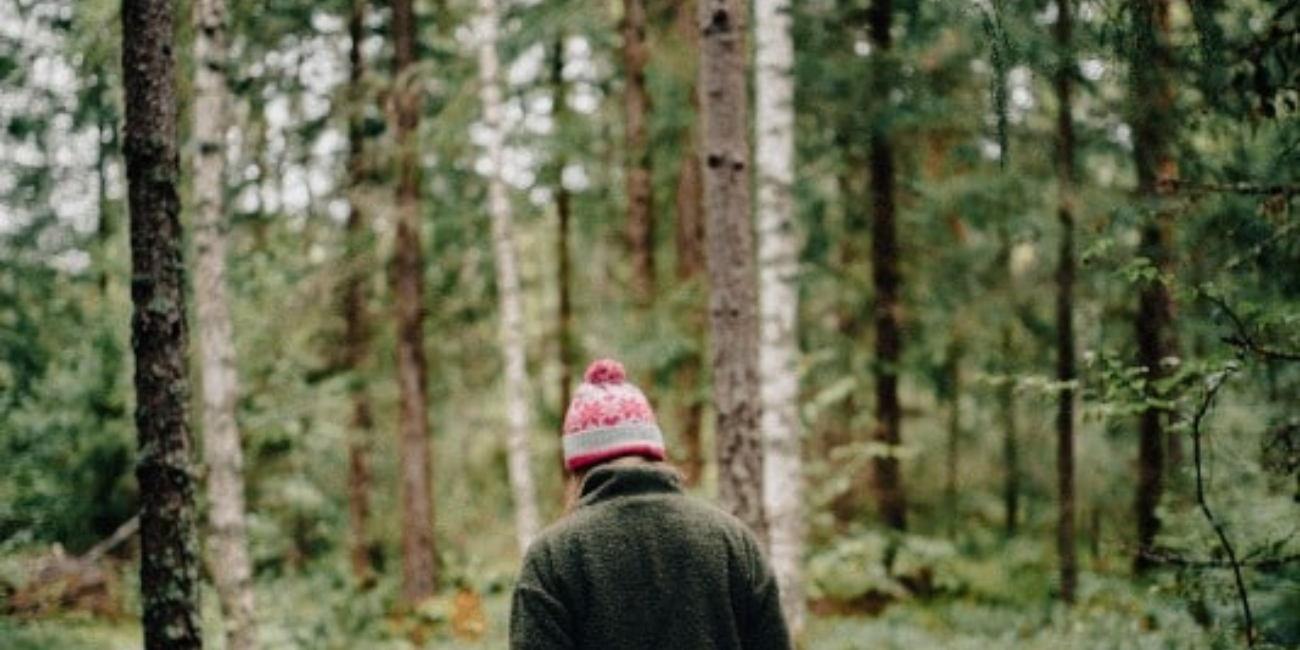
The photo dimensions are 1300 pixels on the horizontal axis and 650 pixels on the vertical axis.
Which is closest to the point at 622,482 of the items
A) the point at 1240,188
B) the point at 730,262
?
the point at 1240,188

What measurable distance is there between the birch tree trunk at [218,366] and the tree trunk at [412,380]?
601 cm

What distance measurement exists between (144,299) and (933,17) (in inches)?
408

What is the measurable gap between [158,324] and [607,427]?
2654 millimetres

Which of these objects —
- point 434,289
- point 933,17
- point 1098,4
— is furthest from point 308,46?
point 1098,4

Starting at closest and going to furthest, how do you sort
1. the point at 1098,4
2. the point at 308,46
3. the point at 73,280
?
the point at 1098,4 → the point at 73,280 → the point at 308,46

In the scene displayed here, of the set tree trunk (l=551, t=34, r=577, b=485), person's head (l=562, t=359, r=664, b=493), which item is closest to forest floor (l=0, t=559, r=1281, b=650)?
tree trunk (l=551, t=34, r=577, b=485)

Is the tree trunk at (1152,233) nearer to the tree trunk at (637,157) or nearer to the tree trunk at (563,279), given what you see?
the tree trunk at (637,157)

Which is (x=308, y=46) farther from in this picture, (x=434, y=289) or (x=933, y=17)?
(x=933, y=17)

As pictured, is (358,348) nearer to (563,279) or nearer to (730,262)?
(563,279)

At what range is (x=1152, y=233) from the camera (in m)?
11.7

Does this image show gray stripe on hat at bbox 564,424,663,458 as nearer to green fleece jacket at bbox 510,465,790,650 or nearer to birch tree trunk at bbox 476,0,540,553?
green fleece jacket at bbox 510,465,790,650

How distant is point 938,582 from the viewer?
15297mm

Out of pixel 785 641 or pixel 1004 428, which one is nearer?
pixel 785 641

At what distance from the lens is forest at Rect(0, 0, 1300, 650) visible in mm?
6324
